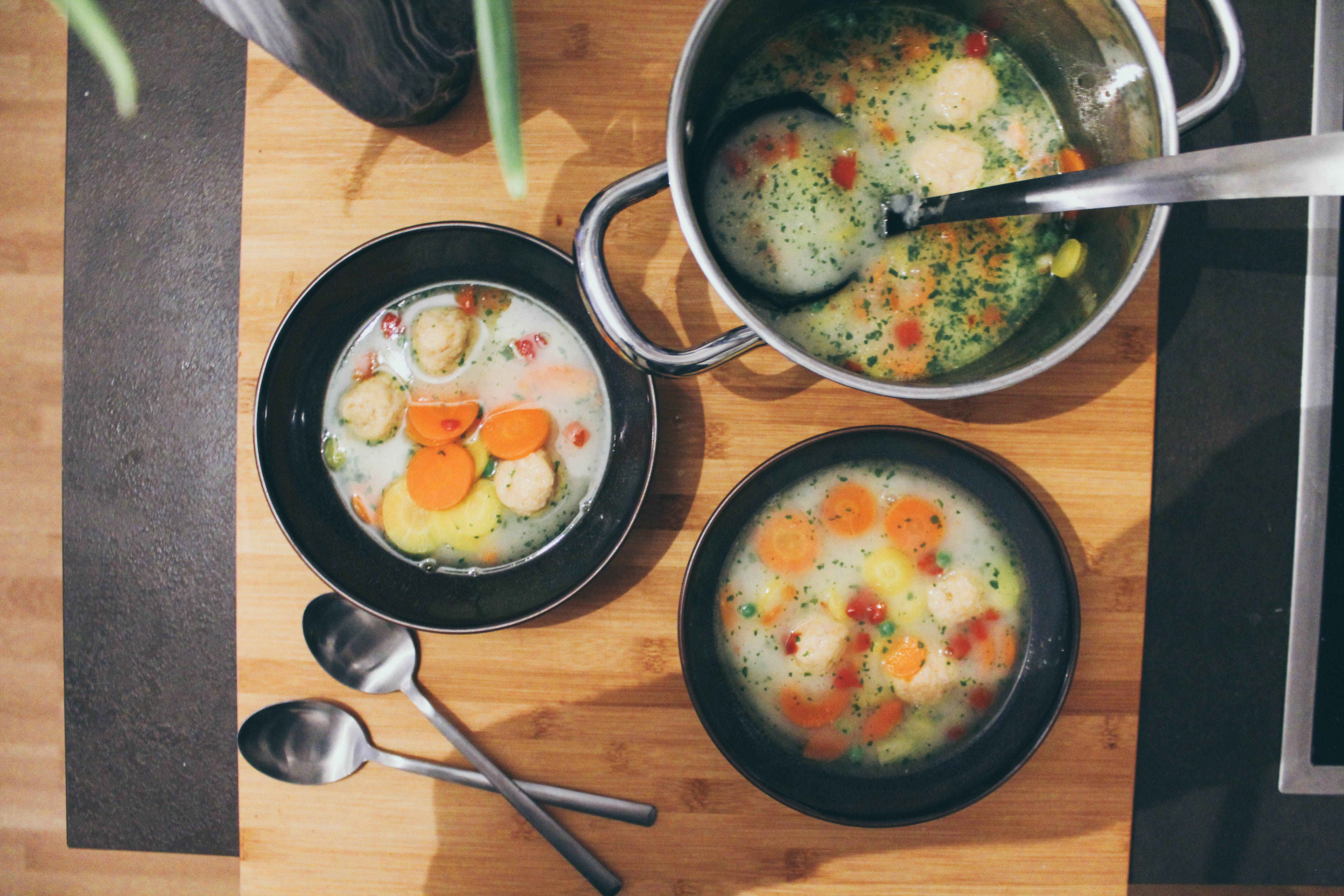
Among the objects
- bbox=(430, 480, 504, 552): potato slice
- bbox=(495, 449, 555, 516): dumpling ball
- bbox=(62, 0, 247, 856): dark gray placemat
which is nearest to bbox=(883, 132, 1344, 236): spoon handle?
bbox=(495, 449, 555, 516): dumpling ball

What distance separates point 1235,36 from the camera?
810mm

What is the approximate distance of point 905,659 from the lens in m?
1.11

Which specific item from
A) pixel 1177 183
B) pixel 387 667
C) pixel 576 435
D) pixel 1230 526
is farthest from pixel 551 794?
pixel 1230 526

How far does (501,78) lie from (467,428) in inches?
22.7

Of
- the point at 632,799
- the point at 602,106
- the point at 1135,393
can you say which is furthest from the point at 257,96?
the point at 1135,393

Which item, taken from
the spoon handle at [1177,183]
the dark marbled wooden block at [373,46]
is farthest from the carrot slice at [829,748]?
the dark marbled wooden block at [373,46]

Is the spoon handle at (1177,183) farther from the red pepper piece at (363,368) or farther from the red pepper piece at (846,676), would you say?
the red pepper piece at (363,368)

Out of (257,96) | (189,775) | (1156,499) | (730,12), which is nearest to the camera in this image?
(730,12)

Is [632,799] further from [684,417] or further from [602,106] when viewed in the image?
[602,106]

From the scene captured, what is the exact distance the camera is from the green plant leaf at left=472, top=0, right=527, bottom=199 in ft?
2.22

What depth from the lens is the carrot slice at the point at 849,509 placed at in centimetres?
110

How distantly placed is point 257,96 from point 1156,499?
1.78m

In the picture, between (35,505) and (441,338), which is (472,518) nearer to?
(441,338)

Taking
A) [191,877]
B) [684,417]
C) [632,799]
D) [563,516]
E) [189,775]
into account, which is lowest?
[191,877]
